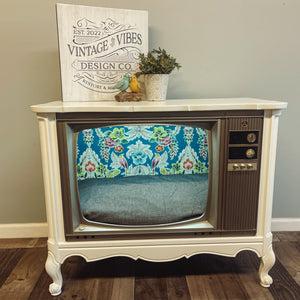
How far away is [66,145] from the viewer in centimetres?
112

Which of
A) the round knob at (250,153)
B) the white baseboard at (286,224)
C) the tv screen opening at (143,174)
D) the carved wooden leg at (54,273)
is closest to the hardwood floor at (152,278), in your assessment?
the carved wooden leg at (54,273)

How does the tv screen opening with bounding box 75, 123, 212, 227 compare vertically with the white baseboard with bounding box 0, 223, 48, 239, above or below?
above

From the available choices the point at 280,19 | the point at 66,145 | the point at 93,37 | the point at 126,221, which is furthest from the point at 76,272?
the point at 280,19

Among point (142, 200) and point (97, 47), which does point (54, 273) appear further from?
point (97, 47)

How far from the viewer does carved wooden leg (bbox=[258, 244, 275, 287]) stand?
122 cm

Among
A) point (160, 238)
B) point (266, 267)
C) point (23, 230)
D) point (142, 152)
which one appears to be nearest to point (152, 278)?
point (160, 238)

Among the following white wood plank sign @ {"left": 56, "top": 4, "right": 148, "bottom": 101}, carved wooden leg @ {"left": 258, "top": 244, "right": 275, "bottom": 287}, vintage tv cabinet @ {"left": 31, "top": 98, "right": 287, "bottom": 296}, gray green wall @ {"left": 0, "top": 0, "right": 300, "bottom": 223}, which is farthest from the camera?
gray green wall @ {"left": 0, "top": 0, "right": 300, "bottom": 223}

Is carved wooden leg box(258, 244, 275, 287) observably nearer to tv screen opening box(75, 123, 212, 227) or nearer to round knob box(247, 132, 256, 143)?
tv screen opening box(75, 123, 212, 227)

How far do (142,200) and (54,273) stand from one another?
1.58ft

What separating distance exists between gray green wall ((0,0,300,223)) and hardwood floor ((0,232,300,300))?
17.9 inches

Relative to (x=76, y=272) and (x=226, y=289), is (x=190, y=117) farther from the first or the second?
(x=76, y=272)

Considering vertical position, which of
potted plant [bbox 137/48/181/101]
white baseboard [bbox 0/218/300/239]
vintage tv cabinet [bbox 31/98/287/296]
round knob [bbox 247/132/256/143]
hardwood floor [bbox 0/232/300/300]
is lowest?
hardwood floor [bbox 0/232/300/300]

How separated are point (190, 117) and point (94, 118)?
374 mm

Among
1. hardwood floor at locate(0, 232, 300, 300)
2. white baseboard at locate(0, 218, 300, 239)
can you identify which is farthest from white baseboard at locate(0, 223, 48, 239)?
hardwood floor at locate(0, 232, 300, 300)
